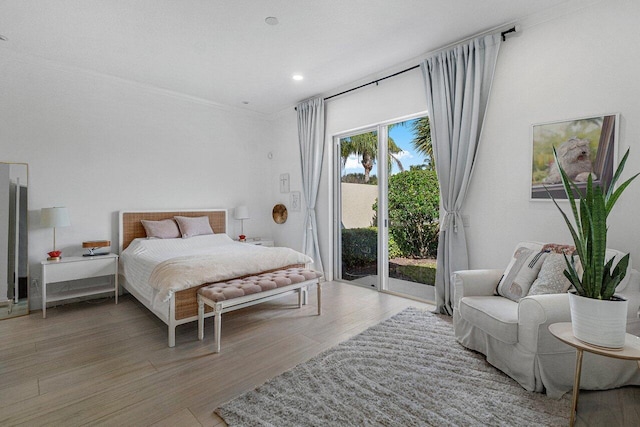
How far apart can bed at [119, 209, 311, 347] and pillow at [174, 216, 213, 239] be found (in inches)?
5.1

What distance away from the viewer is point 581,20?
2.56 metres

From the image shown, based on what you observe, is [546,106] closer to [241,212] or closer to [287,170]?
[287,170]

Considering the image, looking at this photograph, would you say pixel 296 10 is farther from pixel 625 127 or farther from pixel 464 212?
pixel 625 127

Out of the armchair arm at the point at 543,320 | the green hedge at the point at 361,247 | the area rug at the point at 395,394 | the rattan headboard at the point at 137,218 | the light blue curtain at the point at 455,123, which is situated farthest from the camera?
the green hedge at the point at 361,247

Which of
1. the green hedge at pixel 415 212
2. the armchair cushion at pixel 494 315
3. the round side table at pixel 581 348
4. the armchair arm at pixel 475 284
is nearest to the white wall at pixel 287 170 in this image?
the green hedge at pixel 415 212

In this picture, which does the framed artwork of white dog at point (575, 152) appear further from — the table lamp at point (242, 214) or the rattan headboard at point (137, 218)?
the rattan headboard at point (137, 218)

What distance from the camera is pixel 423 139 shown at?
380cm


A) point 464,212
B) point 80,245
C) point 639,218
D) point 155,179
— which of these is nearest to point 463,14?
point 464,212

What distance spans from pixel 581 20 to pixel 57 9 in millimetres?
4453

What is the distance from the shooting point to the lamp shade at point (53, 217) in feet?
10.9

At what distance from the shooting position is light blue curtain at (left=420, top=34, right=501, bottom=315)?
305 centimetres

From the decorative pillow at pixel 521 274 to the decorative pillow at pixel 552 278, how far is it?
5 centimetres

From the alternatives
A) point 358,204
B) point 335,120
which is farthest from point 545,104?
point 335,120

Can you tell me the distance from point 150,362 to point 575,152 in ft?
12.6
